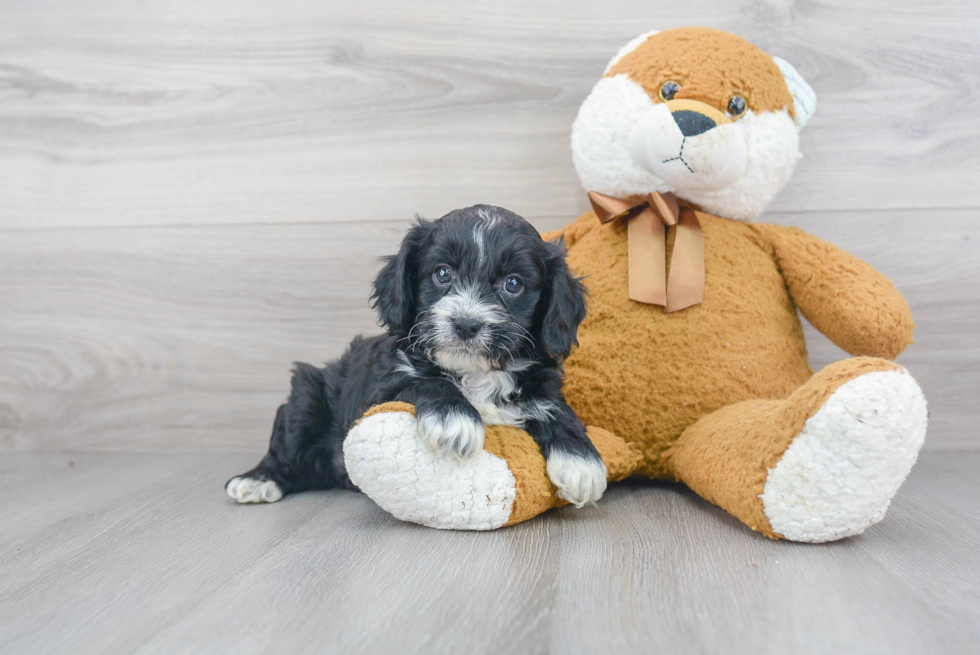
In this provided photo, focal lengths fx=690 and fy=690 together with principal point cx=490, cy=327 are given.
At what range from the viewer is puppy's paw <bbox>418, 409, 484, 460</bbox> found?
1.40 meters

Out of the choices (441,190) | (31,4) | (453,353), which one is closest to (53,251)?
(31,4)

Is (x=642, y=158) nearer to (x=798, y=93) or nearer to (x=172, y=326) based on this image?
(x=798, y=93)

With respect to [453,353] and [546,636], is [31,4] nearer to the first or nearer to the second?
[453,353]

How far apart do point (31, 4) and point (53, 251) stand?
90 centimetres

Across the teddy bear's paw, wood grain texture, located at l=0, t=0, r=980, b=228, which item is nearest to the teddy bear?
the teddy bear's paw

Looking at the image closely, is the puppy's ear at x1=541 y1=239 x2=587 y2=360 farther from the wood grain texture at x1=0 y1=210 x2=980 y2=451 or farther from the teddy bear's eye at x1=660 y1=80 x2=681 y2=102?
the wood grain texture at x1=0 y1=210 x2=980 y2=451

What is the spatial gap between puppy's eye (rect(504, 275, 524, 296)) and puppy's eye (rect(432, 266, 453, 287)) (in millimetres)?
126

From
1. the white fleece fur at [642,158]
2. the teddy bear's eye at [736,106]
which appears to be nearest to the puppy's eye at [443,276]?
the white fleece fur at [642,158]

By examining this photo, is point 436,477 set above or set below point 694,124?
below

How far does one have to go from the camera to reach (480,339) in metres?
1.45

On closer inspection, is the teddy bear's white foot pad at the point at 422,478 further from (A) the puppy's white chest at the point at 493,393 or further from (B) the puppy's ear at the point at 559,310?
(B) the puppy's ear at the point at 559,310

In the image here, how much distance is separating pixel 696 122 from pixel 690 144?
55mm

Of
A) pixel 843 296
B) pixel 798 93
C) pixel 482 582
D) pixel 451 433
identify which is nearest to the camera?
pixel 482 582

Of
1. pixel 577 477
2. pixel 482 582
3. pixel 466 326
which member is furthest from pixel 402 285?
pixel 482 582
